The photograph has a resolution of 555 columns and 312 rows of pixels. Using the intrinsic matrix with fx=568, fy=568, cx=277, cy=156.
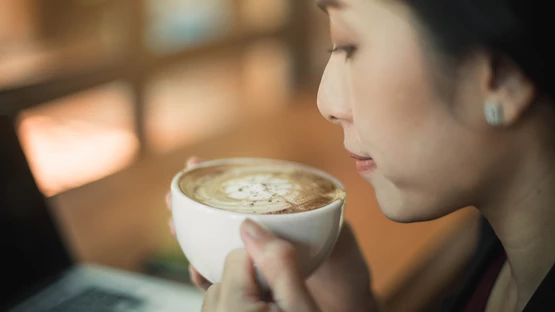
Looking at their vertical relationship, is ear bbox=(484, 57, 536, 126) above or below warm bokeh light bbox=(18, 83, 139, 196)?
above

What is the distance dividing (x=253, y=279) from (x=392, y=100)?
16cm

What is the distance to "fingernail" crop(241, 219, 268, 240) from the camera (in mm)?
395

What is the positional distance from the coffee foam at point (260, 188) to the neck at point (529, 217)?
5.1 inches

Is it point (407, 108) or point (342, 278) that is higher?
point (407, 108)

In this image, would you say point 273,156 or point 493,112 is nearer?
point 493,112

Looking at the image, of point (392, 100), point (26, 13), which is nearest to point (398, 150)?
point (392, 100)

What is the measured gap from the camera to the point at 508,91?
0.37m

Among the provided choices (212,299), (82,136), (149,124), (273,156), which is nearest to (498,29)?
(212,299)

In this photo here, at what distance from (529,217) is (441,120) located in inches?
4.9

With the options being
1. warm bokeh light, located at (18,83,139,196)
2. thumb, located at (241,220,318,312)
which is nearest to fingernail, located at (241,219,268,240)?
thumb, located at (241,220,318,312)

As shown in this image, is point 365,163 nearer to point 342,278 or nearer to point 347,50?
point 347,50

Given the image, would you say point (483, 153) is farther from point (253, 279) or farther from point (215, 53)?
point (215, 53)

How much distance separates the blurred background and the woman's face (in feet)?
1.42

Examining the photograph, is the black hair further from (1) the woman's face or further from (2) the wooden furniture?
(2) the wooden furniture
